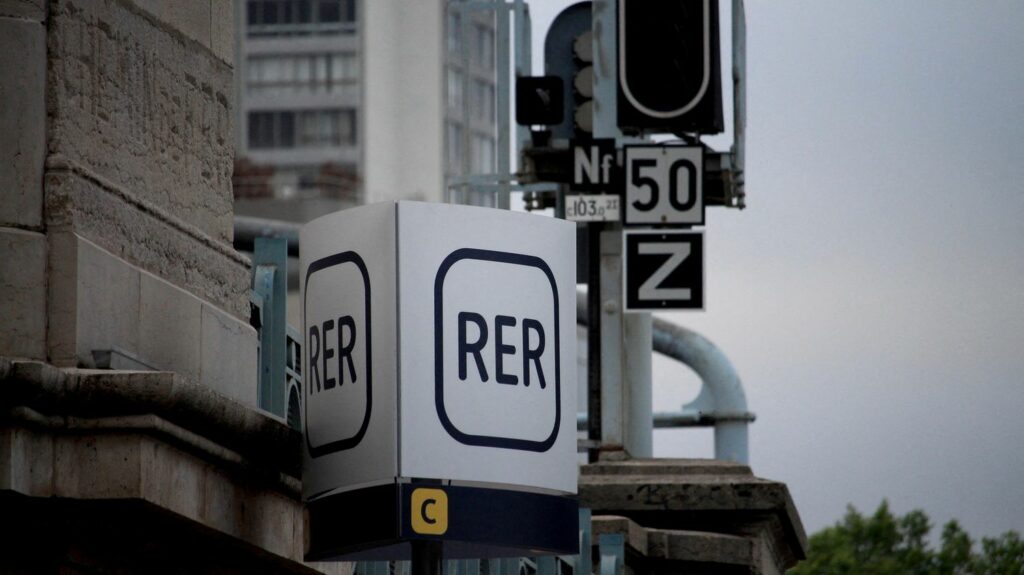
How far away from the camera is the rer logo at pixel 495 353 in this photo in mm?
5945

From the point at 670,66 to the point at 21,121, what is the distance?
32.7 feet

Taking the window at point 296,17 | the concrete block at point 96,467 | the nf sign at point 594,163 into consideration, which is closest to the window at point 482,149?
the window at point 296,17

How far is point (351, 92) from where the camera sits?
95938 mm

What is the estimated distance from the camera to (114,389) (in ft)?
18.0

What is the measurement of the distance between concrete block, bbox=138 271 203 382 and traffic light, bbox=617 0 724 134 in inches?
352

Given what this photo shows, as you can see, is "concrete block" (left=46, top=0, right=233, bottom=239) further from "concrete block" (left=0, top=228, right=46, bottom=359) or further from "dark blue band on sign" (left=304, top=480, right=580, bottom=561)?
"dark blue band on sign" (left=304, top=480, right=580, bottom=561)

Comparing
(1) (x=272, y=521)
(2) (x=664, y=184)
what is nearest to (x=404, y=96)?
(2) (x=664, y=184)

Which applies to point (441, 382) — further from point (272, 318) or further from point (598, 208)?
point (598, 208)

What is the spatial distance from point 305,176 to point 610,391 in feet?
262

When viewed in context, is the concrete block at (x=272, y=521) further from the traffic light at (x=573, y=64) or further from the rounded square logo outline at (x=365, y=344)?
the traffic light at (x=573, y=64)

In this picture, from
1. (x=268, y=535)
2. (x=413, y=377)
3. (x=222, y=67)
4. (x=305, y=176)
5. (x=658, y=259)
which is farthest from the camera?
(x=305, y=176)

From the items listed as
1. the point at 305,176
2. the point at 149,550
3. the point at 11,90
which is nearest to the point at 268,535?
the point at 149,550

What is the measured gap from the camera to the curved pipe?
21641 mm

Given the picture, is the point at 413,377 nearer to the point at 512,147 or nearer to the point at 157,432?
the point at 157,432
